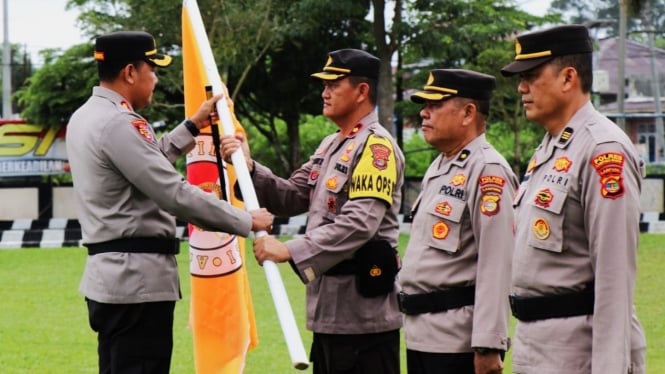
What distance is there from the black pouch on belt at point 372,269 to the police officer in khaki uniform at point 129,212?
50cm

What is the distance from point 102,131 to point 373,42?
20.0 meters

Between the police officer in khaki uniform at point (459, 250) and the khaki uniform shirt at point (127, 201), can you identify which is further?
the khaki uniform shirt at point (127, 201)

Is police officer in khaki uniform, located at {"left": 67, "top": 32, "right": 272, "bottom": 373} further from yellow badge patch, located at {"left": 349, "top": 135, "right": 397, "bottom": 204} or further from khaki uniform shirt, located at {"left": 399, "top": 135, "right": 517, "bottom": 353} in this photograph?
khaki uniform shirt, located at {"left": 399, "top": 135, "right": 517, "bottom": 353}

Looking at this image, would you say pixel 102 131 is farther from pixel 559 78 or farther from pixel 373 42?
pixel 373 42

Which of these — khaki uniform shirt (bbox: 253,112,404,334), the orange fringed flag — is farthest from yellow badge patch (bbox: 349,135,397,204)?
the orange fringed flag

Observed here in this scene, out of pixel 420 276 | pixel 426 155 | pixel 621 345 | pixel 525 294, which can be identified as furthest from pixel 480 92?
pixel 426 155

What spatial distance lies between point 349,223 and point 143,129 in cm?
104

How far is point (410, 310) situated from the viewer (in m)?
4.80

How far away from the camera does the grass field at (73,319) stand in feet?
28.3

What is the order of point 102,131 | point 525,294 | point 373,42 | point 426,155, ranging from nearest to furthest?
point 525,294
point 102,131
point 373,42
point 426,155

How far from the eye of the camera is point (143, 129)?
5.14 metres

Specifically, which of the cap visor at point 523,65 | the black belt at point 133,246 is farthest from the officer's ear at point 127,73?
the cap visor at point 523,65

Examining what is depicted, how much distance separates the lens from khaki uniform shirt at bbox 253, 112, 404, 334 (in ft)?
16.4

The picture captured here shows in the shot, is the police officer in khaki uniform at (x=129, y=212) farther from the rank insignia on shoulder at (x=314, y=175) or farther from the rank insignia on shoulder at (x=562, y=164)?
the rank insignia on shoulder at (x=562, y=164)
